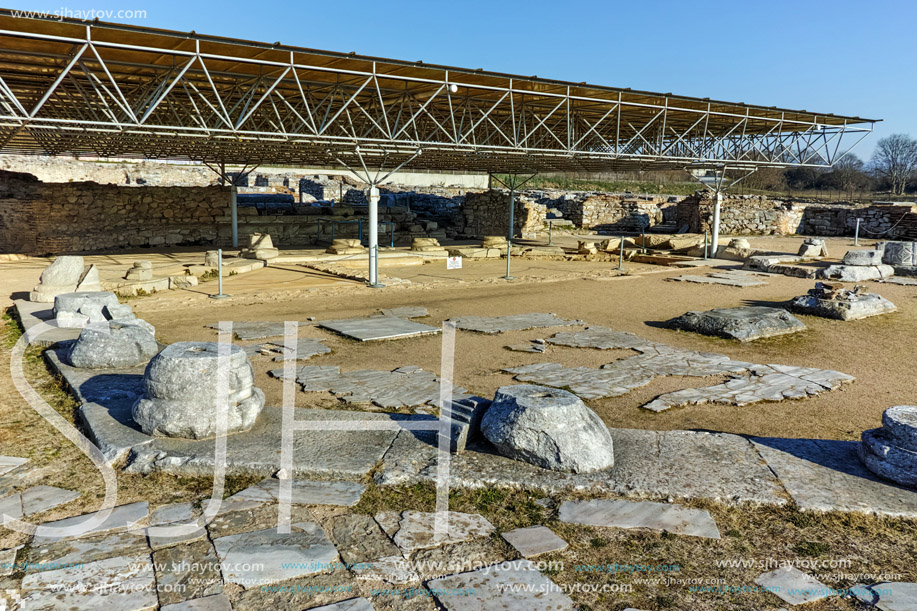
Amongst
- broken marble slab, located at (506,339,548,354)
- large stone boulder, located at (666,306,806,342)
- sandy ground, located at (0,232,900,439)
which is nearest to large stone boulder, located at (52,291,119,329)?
sandy ground, located at (0,232,900,439)

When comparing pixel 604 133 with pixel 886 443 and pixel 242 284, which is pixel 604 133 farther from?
pixel 886 443

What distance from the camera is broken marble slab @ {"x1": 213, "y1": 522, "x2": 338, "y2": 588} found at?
11.3 feet

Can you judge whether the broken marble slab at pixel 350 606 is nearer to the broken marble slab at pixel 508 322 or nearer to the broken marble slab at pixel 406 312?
the broken marble slab at pixel 508 322

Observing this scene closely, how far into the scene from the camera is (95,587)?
3275mm

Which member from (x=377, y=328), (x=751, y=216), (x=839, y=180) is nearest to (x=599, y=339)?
(x=377, y=328)

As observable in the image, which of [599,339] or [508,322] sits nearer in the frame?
[599,339]

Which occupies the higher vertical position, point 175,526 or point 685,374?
point 685,374

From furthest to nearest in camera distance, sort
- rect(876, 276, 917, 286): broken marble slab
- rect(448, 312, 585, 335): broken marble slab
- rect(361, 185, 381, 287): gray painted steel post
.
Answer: rect(876, 276, 917, 286): broken marble slab
rect(361, 185, 381, 287): gray painted steel post
rect(448, 312, 585, 335): broken marble slab

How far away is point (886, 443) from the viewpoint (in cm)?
466

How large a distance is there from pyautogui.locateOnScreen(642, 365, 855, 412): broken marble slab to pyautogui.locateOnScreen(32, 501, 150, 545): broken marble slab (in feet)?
15.8

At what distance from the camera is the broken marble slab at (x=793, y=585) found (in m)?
3.32

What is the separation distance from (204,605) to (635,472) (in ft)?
9.91

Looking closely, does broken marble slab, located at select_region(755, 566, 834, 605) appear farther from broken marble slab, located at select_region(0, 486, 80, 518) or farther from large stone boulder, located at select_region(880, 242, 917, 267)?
large stone boulder, located at select_region(880, 242, 917, 267)

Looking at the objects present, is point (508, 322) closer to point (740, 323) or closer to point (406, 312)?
point (406, 312)
